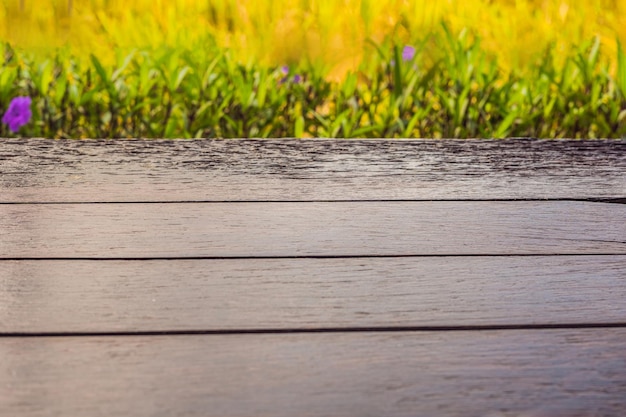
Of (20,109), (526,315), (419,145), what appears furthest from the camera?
(20,109)

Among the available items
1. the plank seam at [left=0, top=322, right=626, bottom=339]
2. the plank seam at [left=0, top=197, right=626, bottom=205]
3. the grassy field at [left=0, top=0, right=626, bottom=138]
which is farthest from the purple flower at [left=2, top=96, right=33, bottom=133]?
the plank seam at [left=0, top=322, right=626, bottom=339]

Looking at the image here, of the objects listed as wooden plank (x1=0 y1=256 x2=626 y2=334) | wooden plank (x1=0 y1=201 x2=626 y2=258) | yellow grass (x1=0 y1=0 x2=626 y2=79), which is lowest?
wooden plank (x1=0 y1=256 x2=626 y2=334)

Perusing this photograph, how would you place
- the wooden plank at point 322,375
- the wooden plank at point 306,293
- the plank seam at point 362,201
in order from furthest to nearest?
the plank seam at point 362,201, the wooden plank at point 306,293, the wooden plank at point 322,375

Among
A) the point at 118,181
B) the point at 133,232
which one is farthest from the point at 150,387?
the point at 118,181

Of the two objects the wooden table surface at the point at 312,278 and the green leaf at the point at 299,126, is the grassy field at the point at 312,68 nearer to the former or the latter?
the green leaf at the point at 299,126

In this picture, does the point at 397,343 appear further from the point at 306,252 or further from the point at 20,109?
the point at 20,109

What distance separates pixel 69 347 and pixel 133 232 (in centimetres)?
29

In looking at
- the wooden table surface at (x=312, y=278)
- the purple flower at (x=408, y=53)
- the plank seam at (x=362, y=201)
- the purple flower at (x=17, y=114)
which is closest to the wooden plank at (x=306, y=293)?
the wooden table surface at (x=312, y=278)

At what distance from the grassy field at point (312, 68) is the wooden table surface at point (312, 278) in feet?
1.59

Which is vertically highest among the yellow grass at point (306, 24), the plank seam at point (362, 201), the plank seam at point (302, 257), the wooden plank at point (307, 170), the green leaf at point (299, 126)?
the yellow grass at point (306, 24)

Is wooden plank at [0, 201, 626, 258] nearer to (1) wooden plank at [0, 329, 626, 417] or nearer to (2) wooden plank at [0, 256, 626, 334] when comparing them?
(2) wooden plank at [0, 256, 626, 334]

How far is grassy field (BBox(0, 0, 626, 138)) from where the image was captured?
5.76 ft

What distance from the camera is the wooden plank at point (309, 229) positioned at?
87cm

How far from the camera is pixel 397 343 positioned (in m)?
0.66
